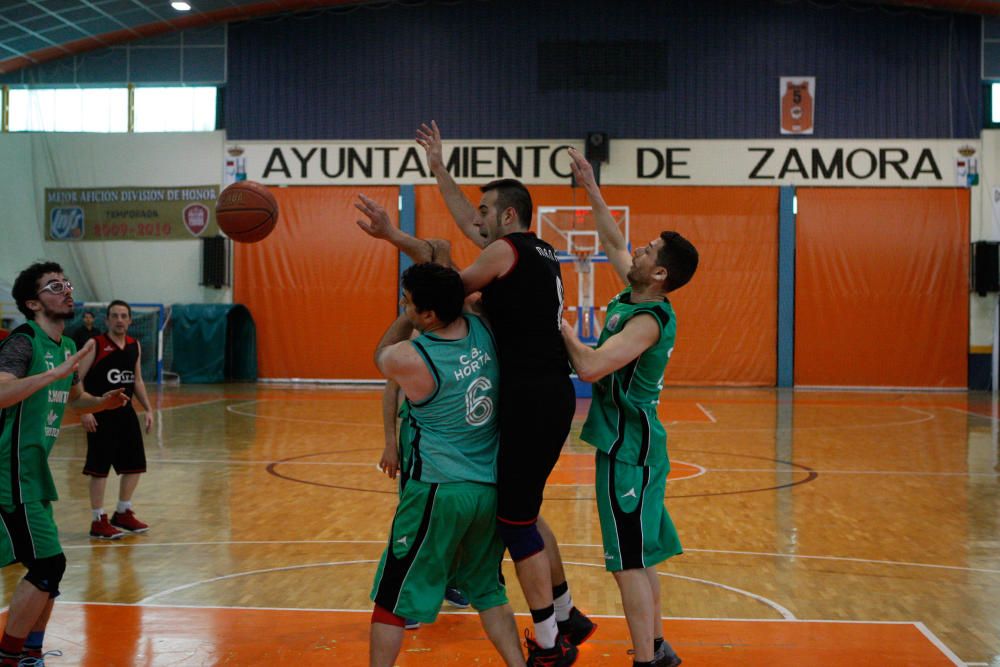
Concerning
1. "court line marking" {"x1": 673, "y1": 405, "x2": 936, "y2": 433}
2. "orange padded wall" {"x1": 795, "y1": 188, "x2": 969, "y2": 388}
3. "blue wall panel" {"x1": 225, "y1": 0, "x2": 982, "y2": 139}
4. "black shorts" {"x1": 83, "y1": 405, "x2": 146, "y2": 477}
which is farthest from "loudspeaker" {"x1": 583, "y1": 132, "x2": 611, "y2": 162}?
"black shorts" {"x1": 83, "y1": 405, "x2": 146, "y2": 477}

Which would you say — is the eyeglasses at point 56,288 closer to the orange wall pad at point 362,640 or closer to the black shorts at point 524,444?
the orange wall pad at point 362,640

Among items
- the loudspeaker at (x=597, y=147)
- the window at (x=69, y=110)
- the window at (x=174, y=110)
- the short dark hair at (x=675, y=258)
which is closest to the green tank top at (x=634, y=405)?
the short dark hair at (x=675, y=258)

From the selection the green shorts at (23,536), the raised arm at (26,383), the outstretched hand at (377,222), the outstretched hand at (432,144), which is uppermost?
the outstretched hand at (432,144)

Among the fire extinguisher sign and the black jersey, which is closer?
the black jersey

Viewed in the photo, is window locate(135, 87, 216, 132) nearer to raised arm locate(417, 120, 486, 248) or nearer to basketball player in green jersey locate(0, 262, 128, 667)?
raised arm locate(417, 120, 486, 248)

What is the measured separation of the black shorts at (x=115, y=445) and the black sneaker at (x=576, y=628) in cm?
394

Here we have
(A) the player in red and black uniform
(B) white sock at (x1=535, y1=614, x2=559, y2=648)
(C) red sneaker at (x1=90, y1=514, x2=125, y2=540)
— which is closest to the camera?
(B) white sock at (x1=535, y1=614, x2=559, y2=648)

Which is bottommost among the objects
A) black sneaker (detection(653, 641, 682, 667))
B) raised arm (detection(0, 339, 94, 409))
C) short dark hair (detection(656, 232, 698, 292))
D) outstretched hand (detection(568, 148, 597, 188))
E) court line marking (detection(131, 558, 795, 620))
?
court line marking (detection(131, 558, 795, 620))

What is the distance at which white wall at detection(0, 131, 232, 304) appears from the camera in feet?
73.8

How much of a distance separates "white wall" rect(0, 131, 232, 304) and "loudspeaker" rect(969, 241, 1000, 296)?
51.8 ft

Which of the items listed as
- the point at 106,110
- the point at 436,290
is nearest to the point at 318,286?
the point at 106,110

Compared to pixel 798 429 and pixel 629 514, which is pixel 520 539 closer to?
pixel 629 514

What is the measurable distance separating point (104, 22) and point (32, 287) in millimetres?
19090

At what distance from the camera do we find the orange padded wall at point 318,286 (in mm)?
22078
